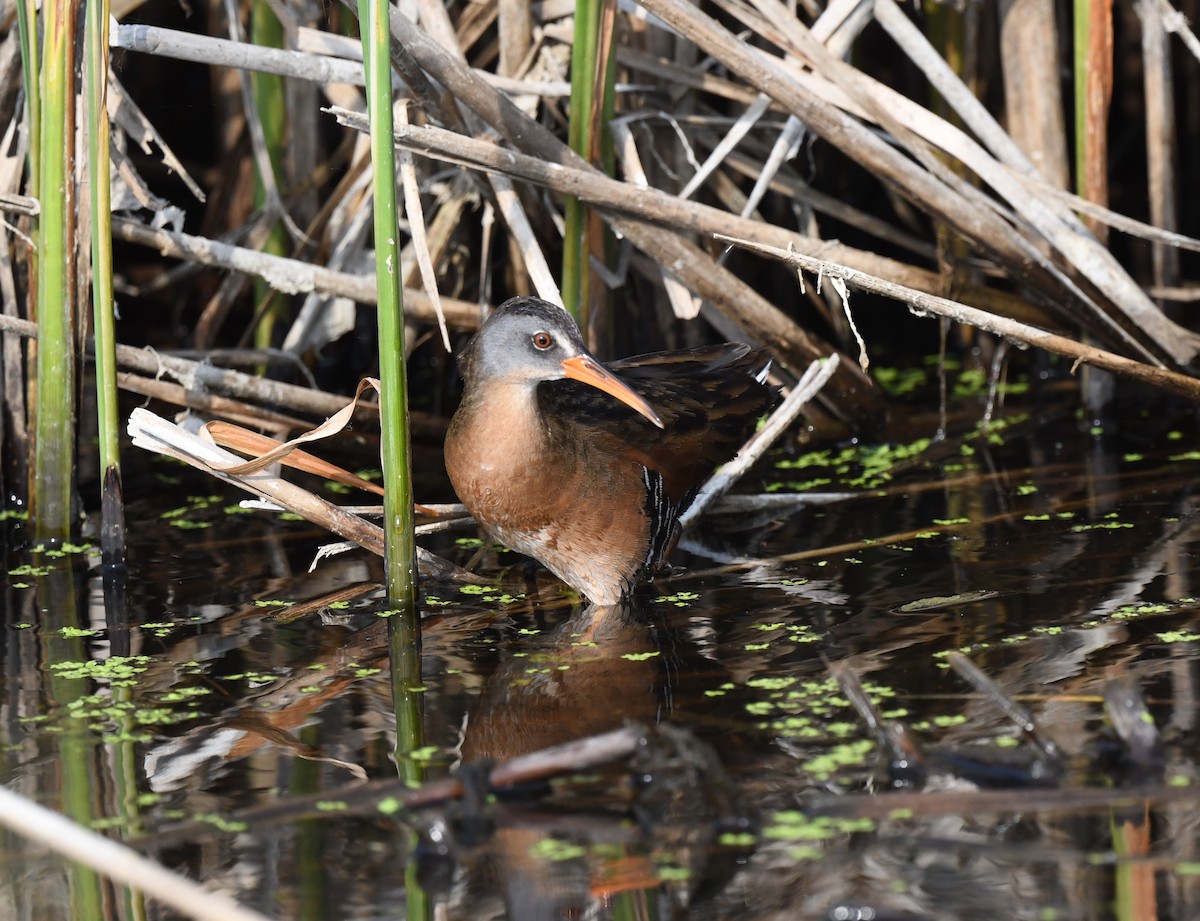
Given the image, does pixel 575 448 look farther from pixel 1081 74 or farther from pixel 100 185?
pixel 1081 74

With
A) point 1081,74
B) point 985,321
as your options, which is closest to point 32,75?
point 985,321

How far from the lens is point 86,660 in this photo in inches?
124

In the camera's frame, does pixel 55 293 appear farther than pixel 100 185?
Yes

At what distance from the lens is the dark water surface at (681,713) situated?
6.85 ft

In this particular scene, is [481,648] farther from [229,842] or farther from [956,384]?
[956,384]

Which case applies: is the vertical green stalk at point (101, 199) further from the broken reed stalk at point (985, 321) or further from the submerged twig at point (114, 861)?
the submerged twig at point (114, 861)

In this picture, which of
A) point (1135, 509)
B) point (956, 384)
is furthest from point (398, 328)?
point (956, 384)

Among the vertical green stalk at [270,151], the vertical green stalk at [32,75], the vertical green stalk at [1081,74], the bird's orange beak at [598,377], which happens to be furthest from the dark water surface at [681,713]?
the vertical green stalk at [32,75]

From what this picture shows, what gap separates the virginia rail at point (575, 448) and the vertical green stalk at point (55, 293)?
98cm

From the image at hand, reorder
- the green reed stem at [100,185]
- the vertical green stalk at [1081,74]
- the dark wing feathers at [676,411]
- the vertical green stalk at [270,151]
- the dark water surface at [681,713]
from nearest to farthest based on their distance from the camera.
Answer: the dark water surface at [681,713] < the green reed stem at [100,185] < the dark wing feathers at [676,411] < the vertical green stalk at [1081,74] < the vertical green stalk at [270,151]

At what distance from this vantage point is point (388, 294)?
116 inches

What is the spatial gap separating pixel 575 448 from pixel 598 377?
0.81ft

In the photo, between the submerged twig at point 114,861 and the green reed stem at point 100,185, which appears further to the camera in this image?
the green reed stem at point 100,185

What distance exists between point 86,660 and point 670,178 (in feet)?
7.56
